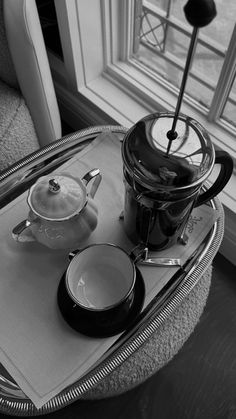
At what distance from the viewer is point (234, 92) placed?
92 centimetres

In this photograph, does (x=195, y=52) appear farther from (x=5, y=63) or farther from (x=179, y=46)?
(x=5, y=63)

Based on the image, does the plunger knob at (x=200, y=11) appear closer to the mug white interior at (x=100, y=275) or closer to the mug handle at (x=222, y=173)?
the mug handle at (x=222, y=173)

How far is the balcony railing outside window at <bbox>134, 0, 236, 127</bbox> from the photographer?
88 centimetres

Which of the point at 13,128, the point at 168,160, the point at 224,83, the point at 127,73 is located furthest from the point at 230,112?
the point at 168,160

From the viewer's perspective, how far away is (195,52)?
36.9 inches

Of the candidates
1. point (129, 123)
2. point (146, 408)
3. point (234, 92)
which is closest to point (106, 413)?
point (146, 408)

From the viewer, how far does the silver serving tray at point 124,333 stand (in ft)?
1.76

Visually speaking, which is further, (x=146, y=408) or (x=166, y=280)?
(x=146, y=408)

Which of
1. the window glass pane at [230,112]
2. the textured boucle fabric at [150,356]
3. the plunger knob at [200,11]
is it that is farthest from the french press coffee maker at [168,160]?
the window glass pane at [230,112]

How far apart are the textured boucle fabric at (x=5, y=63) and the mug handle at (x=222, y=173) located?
1.55 feet

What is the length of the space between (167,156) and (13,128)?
1.57 ft

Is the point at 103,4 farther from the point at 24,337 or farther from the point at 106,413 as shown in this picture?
the point at 106,413

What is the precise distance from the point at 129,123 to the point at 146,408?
64 cm

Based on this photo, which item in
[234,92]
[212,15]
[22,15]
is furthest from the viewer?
[234,92]
